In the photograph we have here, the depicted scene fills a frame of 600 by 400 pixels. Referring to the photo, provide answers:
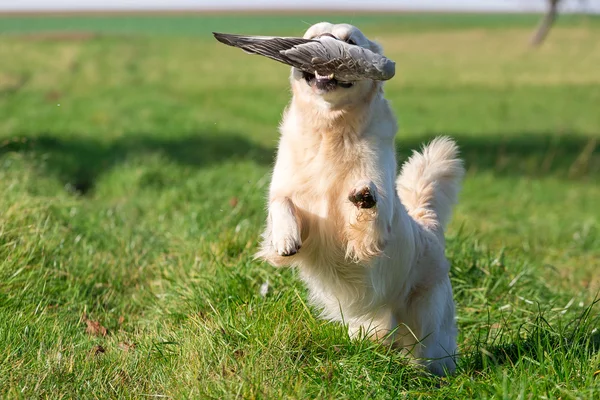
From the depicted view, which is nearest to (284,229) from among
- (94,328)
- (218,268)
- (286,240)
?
(286,240)

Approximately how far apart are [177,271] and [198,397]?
225 centimetres

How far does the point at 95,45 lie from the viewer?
37.9 metres

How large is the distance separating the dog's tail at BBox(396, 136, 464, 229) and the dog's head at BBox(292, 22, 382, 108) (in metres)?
1.17

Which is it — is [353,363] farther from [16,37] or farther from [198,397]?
[16,37]

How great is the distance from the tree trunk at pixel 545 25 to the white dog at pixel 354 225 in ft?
111

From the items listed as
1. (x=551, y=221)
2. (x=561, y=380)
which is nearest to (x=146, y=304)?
(x=561, y=380)

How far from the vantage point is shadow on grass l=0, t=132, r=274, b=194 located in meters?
10.6

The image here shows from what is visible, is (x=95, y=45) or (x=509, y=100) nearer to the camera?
(x=509, y=100)

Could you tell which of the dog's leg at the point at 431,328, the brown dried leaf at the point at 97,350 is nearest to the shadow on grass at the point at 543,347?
the dog's leg at the point at 431,328

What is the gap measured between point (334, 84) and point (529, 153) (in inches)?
526

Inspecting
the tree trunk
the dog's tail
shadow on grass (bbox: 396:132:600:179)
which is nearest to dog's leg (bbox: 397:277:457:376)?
the dog's tail

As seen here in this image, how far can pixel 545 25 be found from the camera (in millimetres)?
38625

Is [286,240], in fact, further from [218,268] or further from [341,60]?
[218,268]

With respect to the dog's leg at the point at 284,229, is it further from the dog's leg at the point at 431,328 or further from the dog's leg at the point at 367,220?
the dog's leg at the point at 431,328
